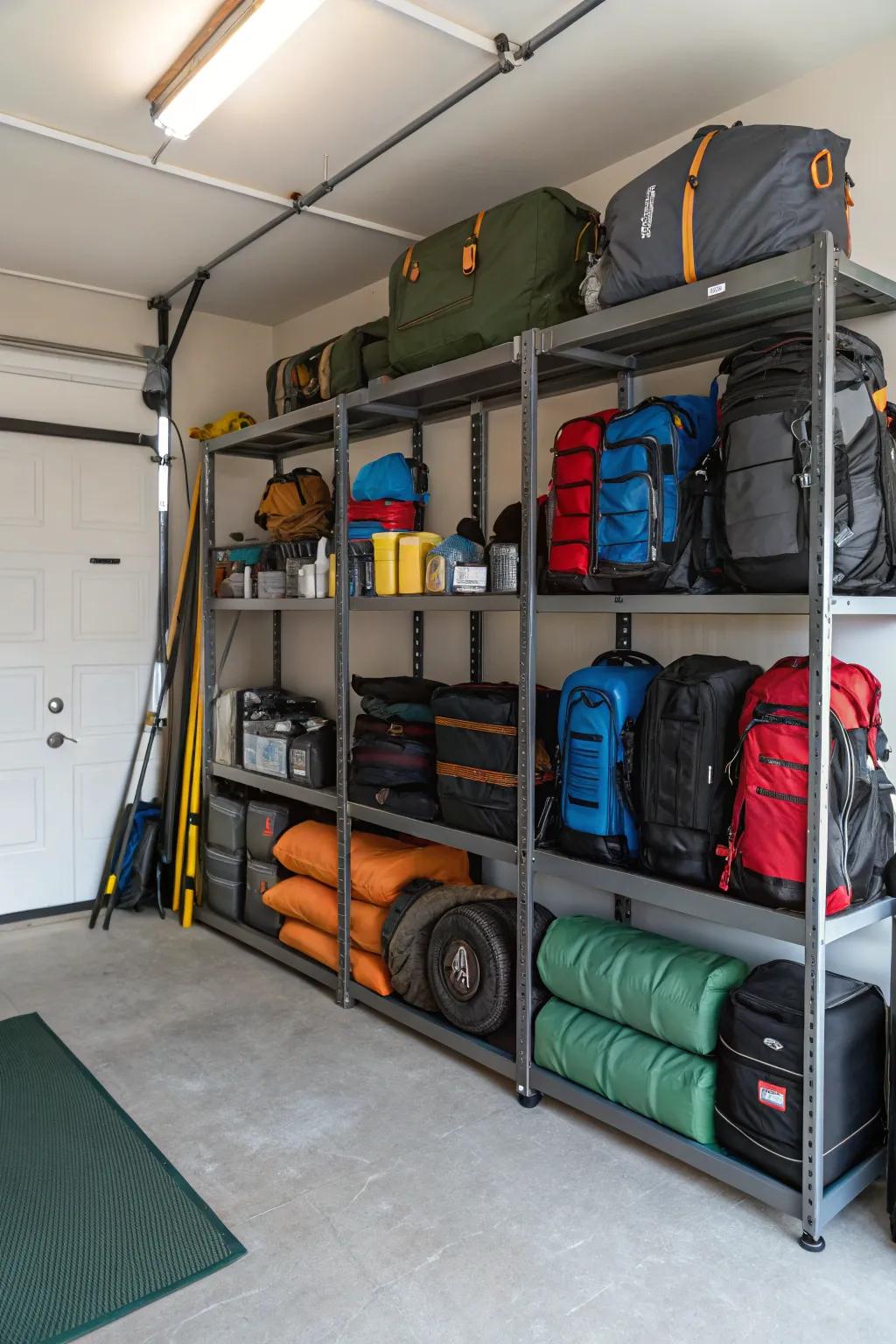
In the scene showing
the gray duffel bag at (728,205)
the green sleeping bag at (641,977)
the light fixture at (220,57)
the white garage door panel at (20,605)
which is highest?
the light fixture at (220,57)

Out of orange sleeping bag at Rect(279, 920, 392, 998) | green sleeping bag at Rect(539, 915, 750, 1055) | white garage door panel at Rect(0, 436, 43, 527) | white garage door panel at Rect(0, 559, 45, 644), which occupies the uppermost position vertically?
white garage door panel at Rect(0, 436, 43, 527)

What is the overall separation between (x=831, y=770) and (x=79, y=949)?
3332 millimetres

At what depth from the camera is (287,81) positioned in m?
2.78

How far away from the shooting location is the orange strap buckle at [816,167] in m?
2.18

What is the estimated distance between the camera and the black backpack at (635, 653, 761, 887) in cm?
241

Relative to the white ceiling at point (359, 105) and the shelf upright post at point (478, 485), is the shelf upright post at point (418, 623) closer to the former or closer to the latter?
the shelf upright post at point (478, 485)

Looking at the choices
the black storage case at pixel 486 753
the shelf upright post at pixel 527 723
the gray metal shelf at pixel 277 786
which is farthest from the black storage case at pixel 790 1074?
the gray metal shelf at pixel 277 786

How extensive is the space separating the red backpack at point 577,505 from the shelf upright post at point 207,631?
2327 mm

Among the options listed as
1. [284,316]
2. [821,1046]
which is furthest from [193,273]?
[821,1046]

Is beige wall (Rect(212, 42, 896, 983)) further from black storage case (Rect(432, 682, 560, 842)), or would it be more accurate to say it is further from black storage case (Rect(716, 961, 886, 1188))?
black storage case (Rect(432, 682, 560, 842))

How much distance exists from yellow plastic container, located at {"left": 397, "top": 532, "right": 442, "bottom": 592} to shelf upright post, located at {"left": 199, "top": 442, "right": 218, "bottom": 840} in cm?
151

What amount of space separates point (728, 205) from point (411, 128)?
124cm

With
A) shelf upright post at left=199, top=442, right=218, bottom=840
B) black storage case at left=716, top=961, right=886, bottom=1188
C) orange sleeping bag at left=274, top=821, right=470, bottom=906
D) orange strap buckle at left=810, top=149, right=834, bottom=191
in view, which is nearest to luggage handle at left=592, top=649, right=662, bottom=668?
black storage case at left=716, top=961, right=886, bottom=1188

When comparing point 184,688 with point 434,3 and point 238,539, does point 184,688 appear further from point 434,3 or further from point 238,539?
point 434,3
